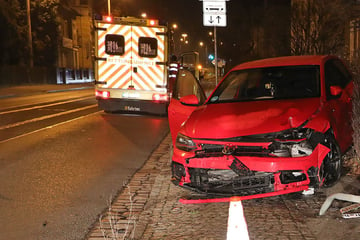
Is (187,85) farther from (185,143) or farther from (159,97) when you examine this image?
(159,97)

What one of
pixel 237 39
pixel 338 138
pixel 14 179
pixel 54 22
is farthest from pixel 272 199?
pixel 237 39

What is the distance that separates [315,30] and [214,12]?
19.3ft

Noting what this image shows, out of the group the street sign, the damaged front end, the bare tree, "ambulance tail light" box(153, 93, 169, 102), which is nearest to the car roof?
the damaged front end

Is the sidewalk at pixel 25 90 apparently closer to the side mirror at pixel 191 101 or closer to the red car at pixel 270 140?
the side mirror at pixel 191 101

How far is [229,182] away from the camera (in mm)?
5262

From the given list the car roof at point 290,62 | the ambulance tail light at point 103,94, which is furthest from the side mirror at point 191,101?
Answer: the ambulance tail light at point 103,94

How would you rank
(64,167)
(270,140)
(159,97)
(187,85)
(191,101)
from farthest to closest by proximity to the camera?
1. (159,97)
2. (187,85)
3. (64,167)
4. (191,101)
5. (270,140)

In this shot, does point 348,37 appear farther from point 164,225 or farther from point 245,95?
point 164,225

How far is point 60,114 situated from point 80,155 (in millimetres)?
7289

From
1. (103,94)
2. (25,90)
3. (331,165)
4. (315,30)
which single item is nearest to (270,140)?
(331,165)

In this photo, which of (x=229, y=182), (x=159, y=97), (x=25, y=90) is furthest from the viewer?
(x=25, y=90)

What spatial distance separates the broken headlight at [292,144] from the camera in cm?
503

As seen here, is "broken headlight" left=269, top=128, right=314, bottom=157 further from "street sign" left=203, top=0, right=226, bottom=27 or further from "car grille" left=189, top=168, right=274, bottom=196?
"street sign" left=203, top=0, right=226, bottom=27

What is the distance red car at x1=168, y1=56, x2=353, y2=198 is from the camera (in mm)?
5020
